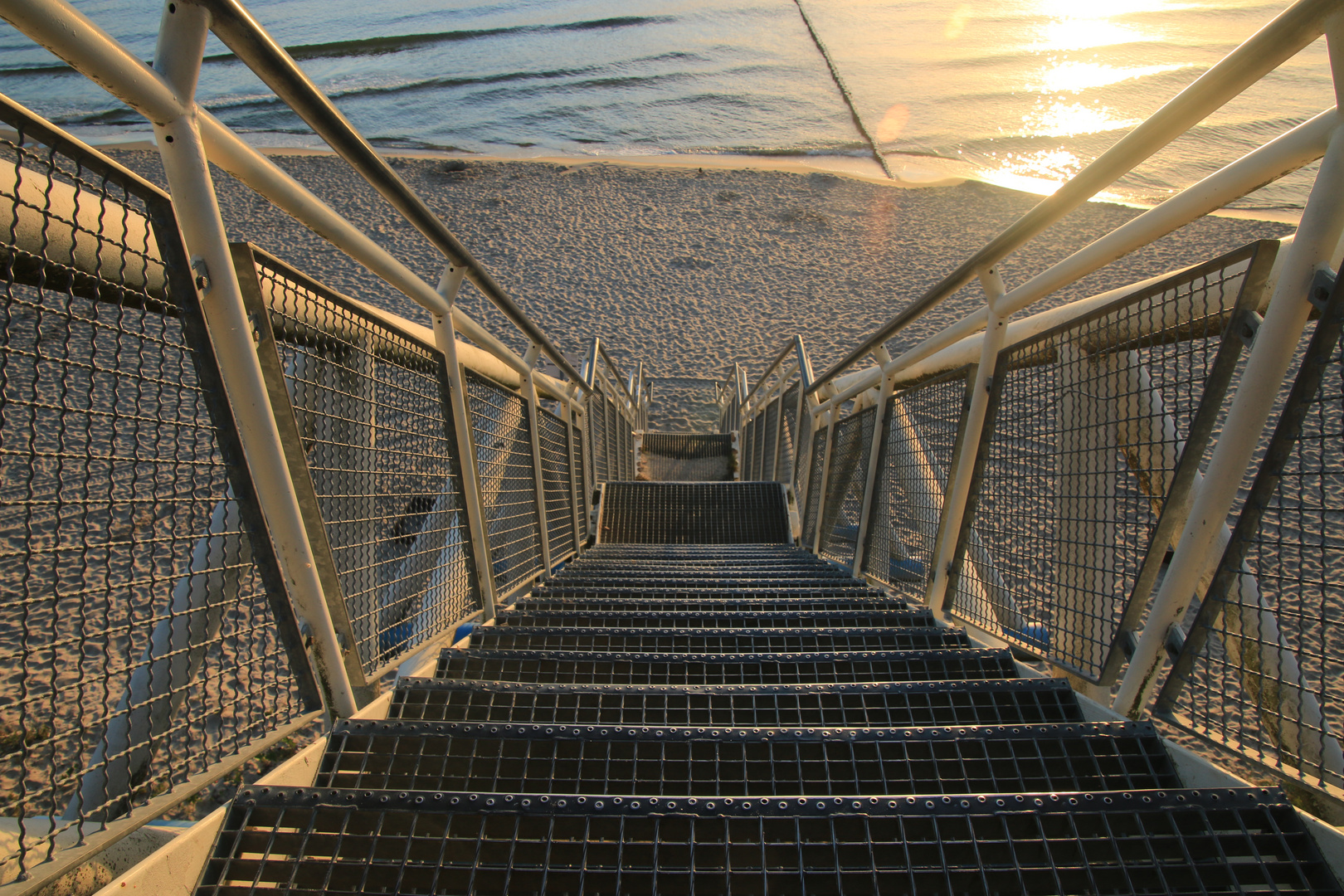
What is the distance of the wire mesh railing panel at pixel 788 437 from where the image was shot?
5867mm

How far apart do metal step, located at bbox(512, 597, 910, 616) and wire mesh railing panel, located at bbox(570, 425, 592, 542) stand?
7.12ft

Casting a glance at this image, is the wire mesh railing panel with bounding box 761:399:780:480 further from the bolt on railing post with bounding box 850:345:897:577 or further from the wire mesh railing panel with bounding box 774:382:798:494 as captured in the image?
the bolt on railing post with bounding box 850:345:897:577

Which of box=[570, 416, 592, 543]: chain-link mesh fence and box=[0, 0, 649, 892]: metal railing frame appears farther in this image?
box=[570, 416, 592, 543]: chain-link mesh fence

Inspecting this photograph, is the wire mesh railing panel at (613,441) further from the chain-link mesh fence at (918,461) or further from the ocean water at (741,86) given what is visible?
the ocean water at (741,86)

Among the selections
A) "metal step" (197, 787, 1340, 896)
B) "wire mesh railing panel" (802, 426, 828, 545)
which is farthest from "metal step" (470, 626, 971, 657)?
"wire mesh railing panel" (802, 426, 828, 545)

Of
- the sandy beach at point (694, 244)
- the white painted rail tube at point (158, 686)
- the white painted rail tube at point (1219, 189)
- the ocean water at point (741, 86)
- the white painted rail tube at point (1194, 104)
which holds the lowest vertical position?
the white painted rail tube at point (158, 686)

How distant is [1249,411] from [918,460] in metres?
1.66

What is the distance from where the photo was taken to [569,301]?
11.9m

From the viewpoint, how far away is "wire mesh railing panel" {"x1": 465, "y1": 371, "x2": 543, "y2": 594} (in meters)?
2.46

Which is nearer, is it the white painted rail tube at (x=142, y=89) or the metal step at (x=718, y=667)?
the white painted rail tube at (x=142, y=89)

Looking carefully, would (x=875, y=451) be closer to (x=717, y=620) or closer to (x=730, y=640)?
(x=717, y=620)

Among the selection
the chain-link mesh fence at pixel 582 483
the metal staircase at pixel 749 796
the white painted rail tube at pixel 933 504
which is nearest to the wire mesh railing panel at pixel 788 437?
the chain-link mesh fence at pixel 582 483

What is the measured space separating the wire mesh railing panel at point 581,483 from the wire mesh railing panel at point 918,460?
7.49 feet

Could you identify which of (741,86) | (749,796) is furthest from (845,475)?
(741,86)
